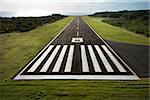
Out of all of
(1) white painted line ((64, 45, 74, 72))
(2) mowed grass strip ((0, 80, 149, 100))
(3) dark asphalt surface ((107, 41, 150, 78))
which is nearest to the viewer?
(2) mowed grass strip ((0, 80, 149, 100))

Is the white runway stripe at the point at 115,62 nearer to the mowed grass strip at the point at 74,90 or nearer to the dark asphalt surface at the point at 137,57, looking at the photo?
the dark asphalt surface at the point at 137,57

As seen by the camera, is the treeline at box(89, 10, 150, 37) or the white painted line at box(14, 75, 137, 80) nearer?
the white painted line at box(14, 75, 137, 80)

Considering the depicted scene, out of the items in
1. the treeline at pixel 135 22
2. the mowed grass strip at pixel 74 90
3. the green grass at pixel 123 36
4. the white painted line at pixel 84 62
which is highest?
the treeline at pixel 135 22

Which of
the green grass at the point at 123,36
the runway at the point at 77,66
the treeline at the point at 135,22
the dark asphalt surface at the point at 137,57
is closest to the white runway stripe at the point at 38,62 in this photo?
the runway at the point at 77,66

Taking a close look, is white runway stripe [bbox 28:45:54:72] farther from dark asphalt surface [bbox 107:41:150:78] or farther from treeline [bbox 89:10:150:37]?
treeline [bbox 89:10:150:37]

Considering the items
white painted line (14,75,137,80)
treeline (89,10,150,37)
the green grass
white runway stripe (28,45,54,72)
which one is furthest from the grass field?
treeline (89,10,150,37)

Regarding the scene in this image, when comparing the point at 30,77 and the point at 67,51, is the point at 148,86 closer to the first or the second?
the point at 30,77

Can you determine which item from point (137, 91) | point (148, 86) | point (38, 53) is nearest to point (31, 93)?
point (137, 91)

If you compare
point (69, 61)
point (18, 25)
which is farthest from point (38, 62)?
point (18, 25)
